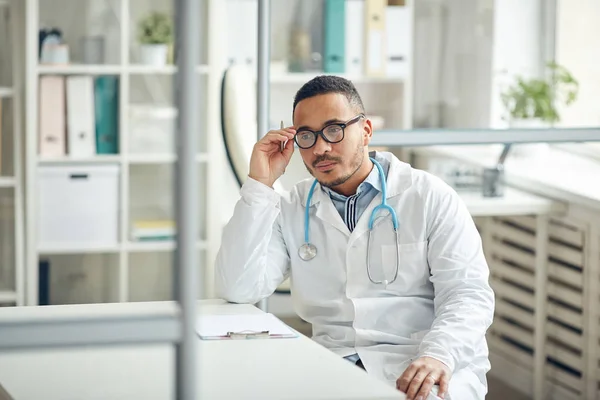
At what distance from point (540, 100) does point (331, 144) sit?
183cm

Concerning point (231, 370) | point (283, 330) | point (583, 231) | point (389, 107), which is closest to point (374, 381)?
point (231, 370)

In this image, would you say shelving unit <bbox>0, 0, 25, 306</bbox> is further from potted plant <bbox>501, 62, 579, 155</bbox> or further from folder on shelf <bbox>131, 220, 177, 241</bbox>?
potted plant <bbox>501, 62, 579, 155</bbox>

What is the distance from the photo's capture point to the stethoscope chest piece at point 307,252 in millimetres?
1986

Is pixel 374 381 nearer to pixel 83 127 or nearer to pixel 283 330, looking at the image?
pixel 283 330

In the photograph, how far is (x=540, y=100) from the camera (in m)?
3.55

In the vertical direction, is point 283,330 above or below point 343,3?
below

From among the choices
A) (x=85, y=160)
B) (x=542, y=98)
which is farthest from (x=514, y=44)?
(x=85, y=160)

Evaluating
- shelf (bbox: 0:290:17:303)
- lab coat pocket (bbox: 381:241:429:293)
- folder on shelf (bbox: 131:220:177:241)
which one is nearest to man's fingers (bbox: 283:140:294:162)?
lab coat pocket (bbox: 381:241:429:293)

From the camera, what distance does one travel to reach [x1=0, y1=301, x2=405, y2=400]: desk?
53.7 inches

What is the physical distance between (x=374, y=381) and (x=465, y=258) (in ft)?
1.77

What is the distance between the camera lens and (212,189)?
396 cm

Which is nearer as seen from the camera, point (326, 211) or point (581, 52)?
point (326, 211)

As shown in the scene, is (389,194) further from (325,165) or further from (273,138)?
(273,138)

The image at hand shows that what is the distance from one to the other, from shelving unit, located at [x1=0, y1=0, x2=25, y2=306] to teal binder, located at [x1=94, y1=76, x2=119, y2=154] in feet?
0.92
